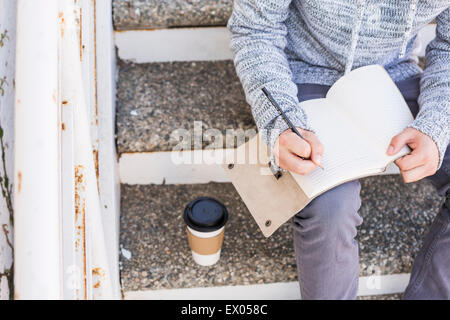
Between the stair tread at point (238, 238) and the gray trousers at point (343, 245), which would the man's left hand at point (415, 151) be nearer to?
the gray trousers at point (343, 245)

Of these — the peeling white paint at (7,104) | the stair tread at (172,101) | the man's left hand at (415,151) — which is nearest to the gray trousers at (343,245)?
the man's left hand at (415,151)

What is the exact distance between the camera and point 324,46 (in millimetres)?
989

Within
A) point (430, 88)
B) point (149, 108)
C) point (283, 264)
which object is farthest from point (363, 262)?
point (149, 108)

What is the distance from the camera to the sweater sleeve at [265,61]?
878 millimetres

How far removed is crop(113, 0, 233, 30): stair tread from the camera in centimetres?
117

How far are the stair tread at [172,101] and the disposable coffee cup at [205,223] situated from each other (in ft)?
0.61

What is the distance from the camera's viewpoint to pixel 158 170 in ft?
3.86

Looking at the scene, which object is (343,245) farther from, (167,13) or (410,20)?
(167,13)

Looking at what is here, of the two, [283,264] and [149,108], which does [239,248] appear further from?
[149,108]

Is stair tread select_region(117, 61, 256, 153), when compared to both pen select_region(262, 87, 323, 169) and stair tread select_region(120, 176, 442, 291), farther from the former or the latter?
pen select_region(262, 87, 323, 169)

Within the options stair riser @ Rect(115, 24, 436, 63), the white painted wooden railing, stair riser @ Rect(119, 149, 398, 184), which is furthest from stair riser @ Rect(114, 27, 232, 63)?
stair riser @ Rect(119, 149, 398, 184)

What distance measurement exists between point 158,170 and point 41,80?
0.67 meters

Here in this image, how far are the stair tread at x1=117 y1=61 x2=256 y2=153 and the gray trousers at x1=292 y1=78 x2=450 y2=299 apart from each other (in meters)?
0.24

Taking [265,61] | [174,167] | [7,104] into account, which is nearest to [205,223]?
[174,167]
